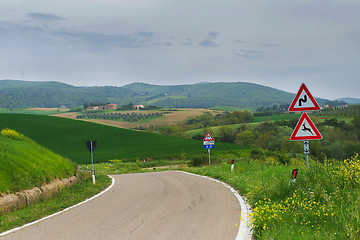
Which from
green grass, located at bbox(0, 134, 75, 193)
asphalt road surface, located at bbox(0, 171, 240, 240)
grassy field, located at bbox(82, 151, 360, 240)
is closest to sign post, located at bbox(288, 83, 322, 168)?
grassy field, located at bbox(82, 151, 360, 240)

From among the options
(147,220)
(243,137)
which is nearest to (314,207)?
Result: (147,220)

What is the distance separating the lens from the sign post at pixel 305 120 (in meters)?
9.62

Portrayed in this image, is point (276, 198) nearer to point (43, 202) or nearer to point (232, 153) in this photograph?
point (43, 202)

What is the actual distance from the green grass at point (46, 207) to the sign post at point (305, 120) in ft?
24.4

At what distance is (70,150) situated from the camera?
196 feet

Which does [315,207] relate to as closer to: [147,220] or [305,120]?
[305,120]

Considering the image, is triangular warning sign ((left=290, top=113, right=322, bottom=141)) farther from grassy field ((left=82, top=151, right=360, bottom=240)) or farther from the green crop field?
the green crop field

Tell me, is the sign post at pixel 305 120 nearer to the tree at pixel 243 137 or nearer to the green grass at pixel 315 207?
the green grass at pixel 315 207

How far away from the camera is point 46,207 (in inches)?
439

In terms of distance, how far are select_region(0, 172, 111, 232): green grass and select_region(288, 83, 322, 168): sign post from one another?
743 cm

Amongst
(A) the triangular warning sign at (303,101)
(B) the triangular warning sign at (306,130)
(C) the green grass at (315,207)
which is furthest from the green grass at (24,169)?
(A) the triangular warning sign at (303,101)

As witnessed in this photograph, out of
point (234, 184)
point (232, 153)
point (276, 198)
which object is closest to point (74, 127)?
point (232, 153)

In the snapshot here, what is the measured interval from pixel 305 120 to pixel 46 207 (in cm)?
832

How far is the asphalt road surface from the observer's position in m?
7.34
